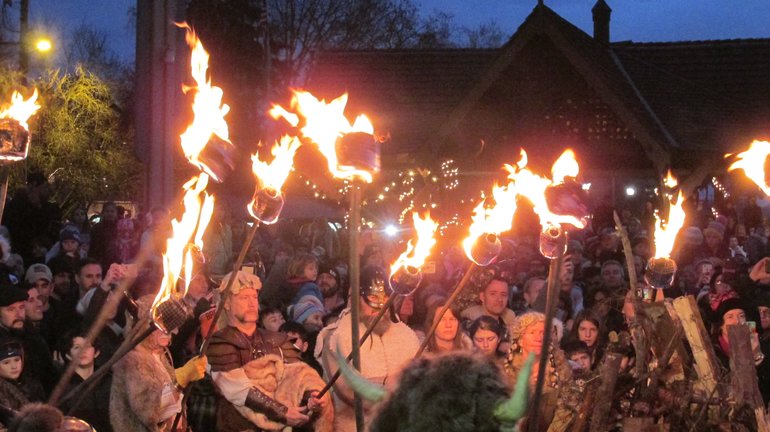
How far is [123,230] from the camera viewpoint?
13281 millimetres

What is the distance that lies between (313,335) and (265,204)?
409 cm

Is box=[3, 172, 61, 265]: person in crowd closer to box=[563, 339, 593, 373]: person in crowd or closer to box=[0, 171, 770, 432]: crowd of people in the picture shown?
box=[0, 171, 770, 432]: crowd of people

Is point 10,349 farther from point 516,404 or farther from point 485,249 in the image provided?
point 516,404

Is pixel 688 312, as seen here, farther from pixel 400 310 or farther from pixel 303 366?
pixel 400 310

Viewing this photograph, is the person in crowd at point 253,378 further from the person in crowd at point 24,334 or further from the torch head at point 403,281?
the torch head at point 403,281

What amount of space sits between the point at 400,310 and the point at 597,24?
1847cm

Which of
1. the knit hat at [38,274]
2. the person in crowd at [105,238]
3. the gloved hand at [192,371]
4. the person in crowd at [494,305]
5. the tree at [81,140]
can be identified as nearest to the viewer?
the gloved hand at [192,371]

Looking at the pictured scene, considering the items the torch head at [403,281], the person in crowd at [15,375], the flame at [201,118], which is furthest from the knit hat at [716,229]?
the flame at [201,118]

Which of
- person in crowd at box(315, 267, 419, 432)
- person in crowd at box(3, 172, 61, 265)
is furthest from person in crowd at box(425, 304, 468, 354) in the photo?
person in crowd at box(3, 172, 61, 265)

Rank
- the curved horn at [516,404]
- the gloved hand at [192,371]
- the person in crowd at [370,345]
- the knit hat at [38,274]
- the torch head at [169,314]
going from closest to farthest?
the curved horn at [516,404], the torch head at [169,314], the gloved hand at [192,371], the person in crowd at [370,345], the knit hat at [38,274]

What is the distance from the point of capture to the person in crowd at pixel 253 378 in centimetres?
658

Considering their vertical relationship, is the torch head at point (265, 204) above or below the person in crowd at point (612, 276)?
below

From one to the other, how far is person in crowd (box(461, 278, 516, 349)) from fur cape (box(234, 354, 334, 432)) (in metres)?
2.16

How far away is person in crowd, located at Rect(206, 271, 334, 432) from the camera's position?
6578mm
